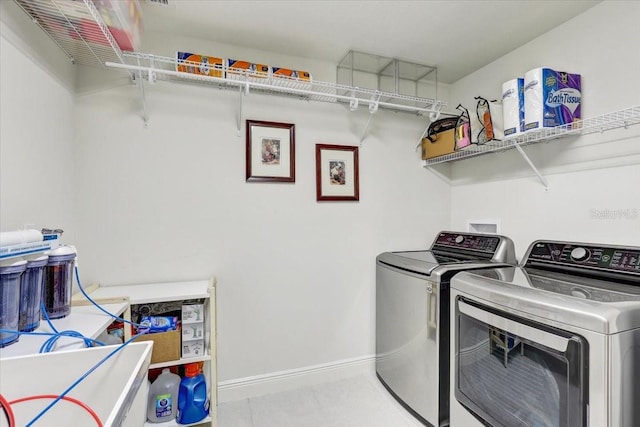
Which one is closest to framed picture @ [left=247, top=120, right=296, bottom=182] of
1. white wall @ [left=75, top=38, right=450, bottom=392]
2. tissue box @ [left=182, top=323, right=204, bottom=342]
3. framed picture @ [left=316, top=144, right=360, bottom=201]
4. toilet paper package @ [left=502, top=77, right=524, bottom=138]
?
white wall @ [left=75, top=38, right=450, bottom=392]

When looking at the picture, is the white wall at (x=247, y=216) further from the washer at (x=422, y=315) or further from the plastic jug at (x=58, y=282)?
the plastic jug at (x=58, y=282)

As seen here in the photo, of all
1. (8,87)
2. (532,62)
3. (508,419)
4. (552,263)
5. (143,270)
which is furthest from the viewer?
(532,62)

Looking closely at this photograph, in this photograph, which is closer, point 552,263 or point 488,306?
point 488,306

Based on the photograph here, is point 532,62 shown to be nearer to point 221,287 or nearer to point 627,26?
point 627,26

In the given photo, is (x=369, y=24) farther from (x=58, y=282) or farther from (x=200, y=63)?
(x=58, y=282)

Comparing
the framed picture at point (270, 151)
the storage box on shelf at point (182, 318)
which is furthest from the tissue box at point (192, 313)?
the framed picture at point (270, 151)

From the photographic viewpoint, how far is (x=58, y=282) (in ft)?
3.73

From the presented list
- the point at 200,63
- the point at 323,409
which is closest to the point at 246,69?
the point at 200,63

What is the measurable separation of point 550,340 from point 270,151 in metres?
1.78

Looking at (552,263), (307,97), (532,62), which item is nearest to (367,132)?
(307,97)

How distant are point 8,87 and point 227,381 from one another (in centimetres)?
191

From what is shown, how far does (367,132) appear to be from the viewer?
93.7 inches

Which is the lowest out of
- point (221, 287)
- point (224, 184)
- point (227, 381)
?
point (227, 381)

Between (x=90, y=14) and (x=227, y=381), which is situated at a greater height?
(x=90, y=14)
